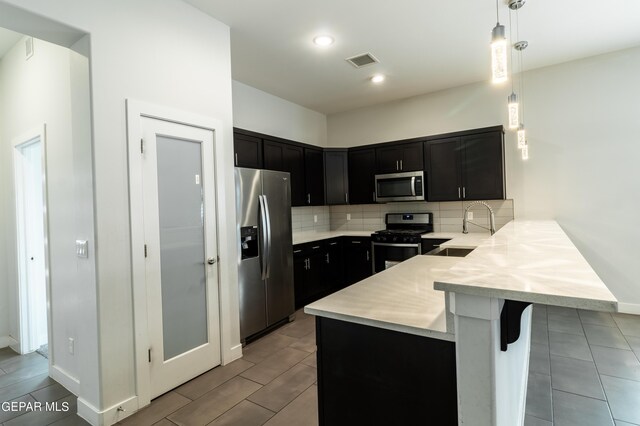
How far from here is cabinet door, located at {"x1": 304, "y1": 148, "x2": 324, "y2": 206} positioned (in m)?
4.92

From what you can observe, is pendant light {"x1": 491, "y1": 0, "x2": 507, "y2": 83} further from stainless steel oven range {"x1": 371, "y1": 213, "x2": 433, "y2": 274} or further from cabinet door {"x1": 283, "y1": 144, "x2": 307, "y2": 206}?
cabinet door {"x1": 283, "y1": 144, "x2": 307, "y2": 206}

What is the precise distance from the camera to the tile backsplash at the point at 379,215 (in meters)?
4.43

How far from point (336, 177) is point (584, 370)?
374cm

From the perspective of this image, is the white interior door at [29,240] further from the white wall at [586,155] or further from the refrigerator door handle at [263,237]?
the white wall at [586,155]

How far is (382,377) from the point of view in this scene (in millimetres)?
1308

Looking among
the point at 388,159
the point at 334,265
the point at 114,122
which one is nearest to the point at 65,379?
the point at 114,122

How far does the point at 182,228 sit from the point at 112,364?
3.29 ft

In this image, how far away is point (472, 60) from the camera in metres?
3.77

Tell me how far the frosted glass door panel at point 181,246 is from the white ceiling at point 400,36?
1268 millimetres

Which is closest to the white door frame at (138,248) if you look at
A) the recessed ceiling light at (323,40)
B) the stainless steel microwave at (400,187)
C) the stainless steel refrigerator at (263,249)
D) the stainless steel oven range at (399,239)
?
the stainless steel refrigerator at (263,249)

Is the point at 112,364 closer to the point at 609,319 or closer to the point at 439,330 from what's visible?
the point at 439,330

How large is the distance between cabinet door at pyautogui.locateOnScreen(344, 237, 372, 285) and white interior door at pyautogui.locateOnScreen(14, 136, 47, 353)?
3.59 meters

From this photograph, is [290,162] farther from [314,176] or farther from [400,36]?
[400,36]

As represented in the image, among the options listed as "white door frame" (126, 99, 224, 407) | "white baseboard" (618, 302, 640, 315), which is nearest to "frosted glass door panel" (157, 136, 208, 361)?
"white door frame" (126, 99, 224, 407)
